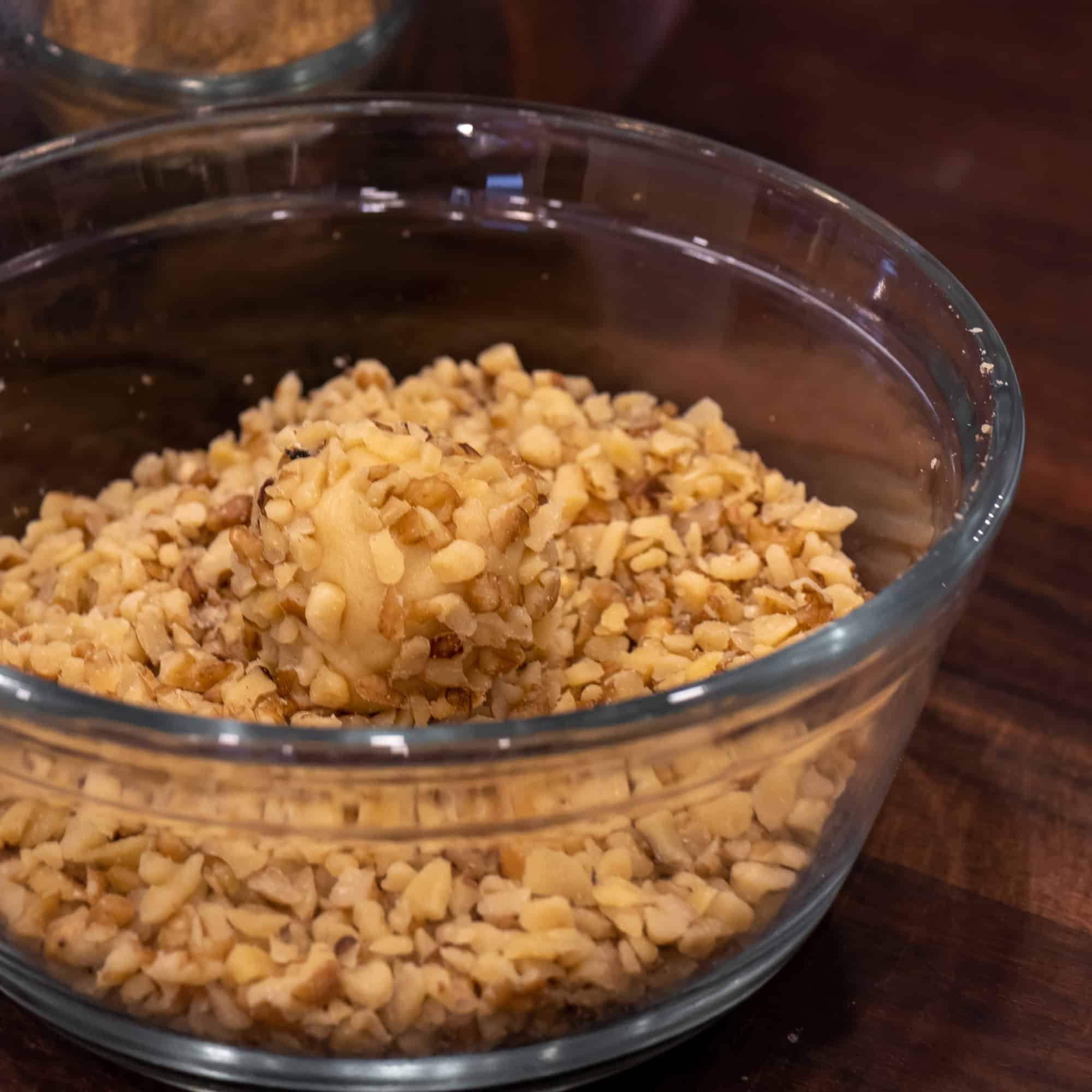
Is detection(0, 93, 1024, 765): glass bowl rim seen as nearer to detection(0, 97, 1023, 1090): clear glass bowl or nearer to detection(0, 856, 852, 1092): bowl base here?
detection(0, 97, 1023, 1090): clear glass bowl

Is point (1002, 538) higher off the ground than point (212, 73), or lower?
lower

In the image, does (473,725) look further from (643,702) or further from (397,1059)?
(397,1059)

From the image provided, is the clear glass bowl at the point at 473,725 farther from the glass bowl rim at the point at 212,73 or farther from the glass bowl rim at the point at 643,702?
the glass bowl rim at the point at 212,73

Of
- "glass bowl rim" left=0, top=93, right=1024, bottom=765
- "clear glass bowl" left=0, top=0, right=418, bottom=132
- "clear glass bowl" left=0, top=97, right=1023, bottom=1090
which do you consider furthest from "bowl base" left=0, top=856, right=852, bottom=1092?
"clear glass bowl" left=0, top=0, right=418, bottom=132

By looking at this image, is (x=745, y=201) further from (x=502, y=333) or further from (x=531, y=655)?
(x=531, y=655)

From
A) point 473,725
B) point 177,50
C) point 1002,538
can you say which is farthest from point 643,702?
point 177,50

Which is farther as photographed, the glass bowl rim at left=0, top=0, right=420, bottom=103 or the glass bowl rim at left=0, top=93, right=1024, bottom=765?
the glass bowl rim at left=0, top=0, right=420, bottom=103
